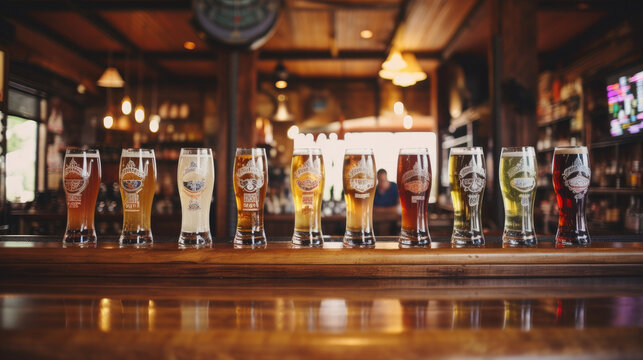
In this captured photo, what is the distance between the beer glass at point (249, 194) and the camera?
117 centimetres

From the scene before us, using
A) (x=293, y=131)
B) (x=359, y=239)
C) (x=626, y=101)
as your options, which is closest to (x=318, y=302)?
(x=359, y=239)

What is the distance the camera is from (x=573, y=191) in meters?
1.18

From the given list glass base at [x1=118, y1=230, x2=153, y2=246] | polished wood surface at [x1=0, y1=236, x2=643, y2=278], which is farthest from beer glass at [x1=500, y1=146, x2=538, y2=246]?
glass base at [x1=118, y1=230, x2=153, y2=246]

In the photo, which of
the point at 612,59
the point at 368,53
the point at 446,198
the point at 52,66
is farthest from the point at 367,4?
the point at 52,66

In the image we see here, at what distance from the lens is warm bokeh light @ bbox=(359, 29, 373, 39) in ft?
21.5

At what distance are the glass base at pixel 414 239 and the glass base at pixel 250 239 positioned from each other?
33 centimetres

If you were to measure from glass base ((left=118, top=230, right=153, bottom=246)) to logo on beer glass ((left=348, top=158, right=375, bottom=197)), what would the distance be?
51 centimetres

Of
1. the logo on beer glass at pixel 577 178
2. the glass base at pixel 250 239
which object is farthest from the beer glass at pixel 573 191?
the glass base at pixel 250 239

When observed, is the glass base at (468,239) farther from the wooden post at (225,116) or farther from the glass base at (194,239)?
the wooden post at (225,116)

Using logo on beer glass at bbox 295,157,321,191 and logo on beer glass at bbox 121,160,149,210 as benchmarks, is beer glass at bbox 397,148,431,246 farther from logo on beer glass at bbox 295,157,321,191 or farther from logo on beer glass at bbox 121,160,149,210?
logo on beer glass at bbox 121,160,149,210

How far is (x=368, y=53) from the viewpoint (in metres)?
7.63

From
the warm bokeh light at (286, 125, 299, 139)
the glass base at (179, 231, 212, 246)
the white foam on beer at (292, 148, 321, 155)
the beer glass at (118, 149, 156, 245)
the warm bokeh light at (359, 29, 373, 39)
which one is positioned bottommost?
the glass base at (179, 231, 212, 246)

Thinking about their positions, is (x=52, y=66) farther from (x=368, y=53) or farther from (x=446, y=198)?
(x=446, y=198)

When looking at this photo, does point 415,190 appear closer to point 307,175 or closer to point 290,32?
point 307,175
